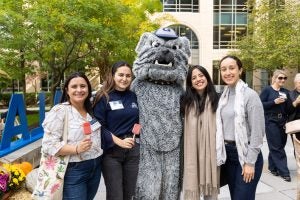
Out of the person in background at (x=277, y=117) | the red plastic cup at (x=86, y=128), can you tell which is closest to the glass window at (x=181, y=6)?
the person in background at (x=277, y=117)

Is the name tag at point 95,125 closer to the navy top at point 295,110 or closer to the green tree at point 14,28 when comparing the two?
the navy top at point 295,110

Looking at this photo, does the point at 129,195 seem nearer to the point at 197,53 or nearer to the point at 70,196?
the point at 70,196

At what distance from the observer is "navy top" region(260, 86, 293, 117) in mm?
5930

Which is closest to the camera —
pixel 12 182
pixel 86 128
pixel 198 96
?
pixel 86 128

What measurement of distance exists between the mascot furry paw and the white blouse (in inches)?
28.8

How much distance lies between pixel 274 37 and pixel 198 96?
18.6m

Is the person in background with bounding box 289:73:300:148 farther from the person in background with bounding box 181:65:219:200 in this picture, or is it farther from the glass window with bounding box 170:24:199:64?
the glass window with bounding box 170:24:199:64

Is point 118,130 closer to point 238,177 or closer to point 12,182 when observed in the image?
point 238,177

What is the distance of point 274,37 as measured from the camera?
20750 millimetres

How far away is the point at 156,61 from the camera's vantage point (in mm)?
4016

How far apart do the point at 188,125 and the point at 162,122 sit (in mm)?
288

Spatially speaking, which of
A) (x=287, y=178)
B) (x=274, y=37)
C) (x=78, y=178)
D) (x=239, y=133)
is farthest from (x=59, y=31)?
(x=274, y=37)

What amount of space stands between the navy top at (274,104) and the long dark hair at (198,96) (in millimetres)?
2542

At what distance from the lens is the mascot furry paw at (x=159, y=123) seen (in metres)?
3.83
